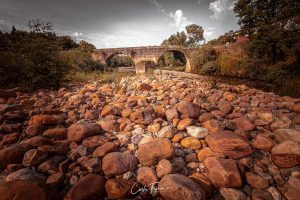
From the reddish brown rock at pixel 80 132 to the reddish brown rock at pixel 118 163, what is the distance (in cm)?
69

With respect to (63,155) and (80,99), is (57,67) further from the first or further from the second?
(63,155)

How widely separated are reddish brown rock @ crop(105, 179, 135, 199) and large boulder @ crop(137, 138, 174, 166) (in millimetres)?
422

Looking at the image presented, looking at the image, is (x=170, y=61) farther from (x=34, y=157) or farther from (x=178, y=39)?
(x=34, y=157)

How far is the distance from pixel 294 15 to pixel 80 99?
1253 cm

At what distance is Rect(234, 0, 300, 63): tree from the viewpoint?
9164 millimetres

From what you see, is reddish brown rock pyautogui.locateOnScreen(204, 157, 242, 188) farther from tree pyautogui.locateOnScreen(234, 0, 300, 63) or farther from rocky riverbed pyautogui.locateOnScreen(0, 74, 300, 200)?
tree pyautogui.locateOnScreen(234, 0, 300, 63)

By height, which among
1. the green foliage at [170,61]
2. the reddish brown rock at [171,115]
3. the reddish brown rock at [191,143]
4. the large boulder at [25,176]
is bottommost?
the large boulder at [25,176]

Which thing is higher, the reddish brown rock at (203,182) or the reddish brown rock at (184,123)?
the reddish brown rock at (184,123)

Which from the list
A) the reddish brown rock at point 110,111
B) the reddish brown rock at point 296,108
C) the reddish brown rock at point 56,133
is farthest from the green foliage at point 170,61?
the reddish brown rock at point 56,133

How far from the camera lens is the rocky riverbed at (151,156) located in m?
1.83

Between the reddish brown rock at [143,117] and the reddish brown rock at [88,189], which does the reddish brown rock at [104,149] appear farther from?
the reddish brown rock at [143,117]

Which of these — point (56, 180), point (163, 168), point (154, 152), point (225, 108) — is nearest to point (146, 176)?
point (163, 168)

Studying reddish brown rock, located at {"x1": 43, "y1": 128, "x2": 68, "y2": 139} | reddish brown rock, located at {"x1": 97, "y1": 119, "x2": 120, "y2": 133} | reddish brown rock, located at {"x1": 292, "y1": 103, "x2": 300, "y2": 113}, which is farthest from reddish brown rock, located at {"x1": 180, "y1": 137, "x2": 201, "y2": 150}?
reddish brown rock, located at {"x1": 292, "y1": 103, "x2": 300, "y2": 113}

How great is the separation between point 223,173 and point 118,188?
4.11ft
